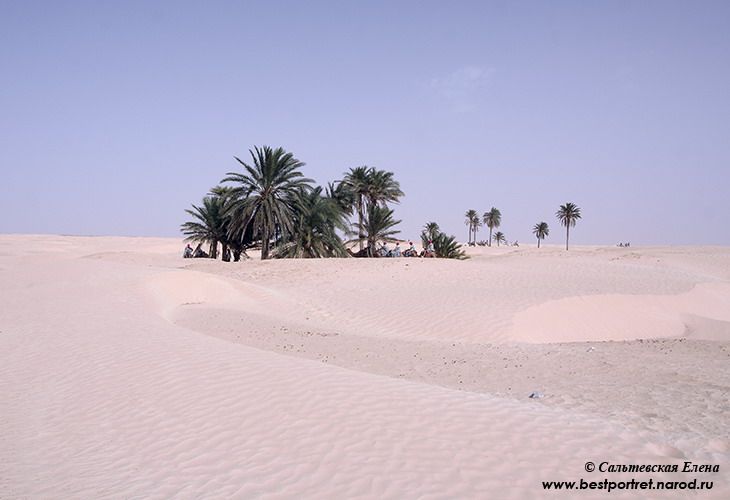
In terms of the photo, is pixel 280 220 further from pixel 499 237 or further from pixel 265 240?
pixel 499 237

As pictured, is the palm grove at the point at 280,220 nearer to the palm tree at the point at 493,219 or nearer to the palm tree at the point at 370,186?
the palm tree at the point at 370,186

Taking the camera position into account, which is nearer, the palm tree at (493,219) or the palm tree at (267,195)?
the palm tree at (267,195)

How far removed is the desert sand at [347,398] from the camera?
175 inches

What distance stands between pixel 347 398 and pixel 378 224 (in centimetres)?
2608

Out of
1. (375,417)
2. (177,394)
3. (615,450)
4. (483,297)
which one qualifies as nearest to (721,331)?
(483,297)

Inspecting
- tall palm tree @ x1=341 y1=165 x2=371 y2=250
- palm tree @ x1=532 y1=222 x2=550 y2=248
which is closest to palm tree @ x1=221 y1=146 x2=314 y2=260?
tall palm tree @ x1=341 y1=165 x2=371 y2=250

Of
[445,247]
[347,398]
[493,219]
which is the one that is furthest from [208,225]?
[493,219]

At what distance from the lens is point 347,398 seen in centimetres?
621

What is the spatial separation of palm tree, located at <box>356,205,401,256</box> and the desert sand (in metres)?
15.5

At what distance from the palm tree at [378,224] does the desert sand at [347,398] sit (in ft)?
51.0

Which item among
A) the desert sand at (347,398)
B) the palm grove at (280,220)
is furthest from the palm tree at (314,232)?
the desert sand at (347,398)

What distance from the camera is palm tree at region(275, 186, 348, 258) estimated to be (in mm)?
30453

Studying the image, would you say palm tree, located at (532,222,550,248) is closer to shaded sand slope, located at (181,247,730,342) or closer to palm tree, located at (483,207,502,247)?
palm tree, located at (483,207,502,247)

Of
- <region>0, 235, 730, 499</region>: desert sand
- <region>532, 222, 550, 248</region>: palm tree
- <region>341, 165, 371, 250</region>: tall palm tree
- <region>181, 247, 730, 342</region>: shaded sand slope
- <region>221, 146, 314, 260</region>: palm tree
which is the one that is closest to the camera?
<region>0, 235, 730, 499</region>: desert sand
